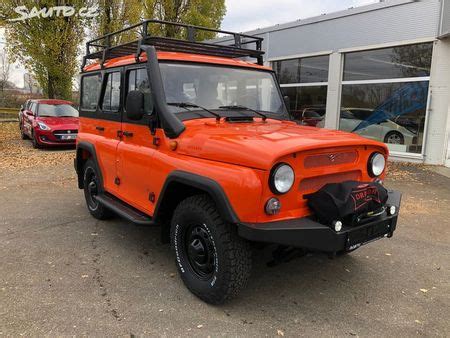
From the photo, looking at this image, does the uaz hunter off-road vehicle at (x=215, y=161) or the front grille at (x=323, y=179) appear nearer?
the uaz hunter off-road vehicle at (x=215, y=161)

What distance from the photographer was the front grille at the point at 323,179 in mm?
3221

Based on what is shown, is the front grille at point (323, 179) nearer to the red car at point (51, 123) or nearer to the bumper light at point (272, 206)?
the bumper light at point (272, 206)

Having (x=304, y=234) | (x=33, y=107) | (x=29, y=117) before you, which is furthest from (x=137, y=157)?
(x=33, y=107)

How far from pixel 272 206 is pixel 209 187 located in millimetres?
509

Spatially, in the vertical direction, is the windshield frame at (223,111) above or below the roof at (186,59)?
below

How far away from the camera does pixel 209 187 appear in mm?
3102

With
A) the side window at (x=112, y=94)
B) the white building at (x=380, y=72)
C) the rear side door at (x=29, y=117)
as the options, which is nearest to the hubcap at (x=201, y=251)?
the side window at (x=112, y=94)

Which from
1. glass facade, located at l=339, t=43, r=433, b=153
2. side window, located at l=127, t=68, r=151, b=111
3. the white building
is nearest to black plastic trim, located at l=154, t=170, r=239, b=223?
side window, located at l=127, t=68, r=151, b=111

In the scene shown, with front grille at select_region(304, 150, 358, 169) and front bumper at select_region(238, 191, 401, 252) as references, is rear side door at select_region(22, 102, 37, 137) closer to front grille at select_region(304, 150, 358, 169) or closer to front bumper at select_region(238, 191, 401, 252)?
front grille at select_region(304, 150, 358, 169)

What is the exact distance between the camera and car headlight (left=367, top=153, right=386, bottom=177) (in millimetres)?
3707

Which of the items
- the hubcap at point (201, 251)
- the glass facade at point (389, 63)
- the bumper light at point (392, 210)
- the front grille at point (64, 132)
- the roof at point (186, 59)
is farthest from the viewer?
the front grille at point (64, 132)

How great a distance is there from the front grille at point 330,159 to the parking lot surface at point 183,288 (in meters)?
1.22

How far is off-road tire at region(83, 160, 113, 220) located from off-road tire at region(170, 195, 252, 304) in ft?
7.55

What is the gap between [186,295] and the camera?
3.57m
